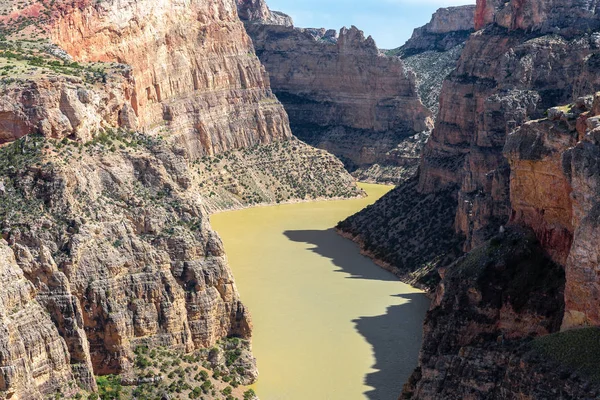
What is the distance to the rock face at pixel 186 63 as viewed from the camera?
94788 millimetres

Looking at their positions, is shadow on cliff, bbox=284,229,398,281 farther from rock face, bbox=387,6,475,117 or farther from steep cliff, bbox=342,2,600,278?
rock face, bbox=387,6,475,117

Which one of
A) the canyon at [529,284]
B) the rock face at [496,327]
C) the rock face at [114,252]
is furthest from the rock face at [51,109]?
the rock face at [496,327]

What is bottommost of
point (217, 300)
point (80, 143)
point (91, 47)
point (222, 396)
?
point (222, 396)

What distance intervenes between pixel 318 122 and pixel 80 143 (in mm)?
110589

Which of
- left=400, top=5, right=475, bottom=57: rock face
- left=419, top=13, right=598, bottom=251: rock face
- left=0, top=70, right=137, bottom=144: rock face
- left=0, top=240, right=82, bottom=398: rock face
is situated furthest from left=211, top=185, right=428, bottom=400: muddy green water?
left=400, top=5, right=475, bottom=57: rock face

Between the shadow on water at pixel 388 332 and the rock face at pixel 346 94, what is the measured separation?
61416 millimetres

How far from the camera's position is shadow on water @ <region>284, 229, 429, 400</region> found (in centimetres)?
5916

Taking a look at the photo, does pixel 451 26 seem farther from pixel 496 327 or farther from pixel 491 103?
pixel 496 327

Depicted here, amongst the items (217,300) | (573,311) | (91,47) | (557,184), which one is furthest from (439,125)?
(573,311)

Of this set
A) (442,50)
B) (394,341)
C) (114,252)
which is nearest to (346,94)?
(442,50)

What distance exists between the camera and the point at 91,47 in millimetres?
92625

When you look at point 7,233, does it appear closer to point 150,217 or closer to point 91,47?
point 150,217

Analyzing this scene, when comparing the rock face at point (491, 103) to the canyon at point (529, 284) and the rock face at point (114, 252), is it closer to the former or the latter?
the canyon at point (529, 284)

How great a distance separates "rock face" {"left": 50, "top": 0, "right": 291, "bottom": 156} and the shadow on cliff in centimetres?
2254
